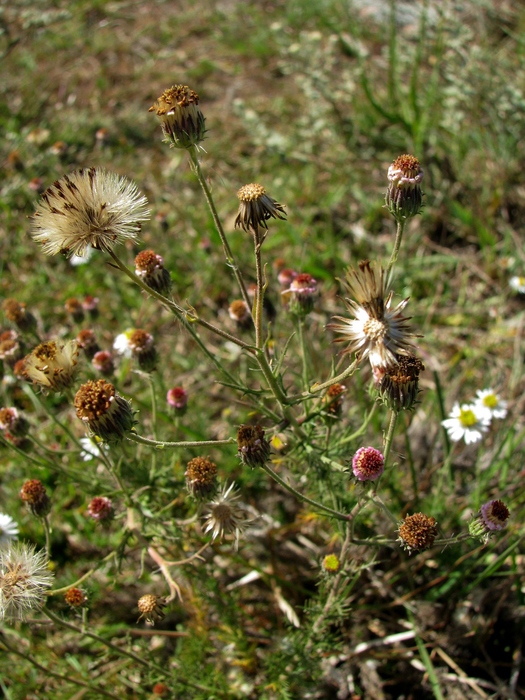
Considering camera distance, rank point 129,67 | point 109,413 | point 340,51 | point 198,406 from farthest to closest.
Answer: point 129,67, point 340,51, point 198,406, point 109,413

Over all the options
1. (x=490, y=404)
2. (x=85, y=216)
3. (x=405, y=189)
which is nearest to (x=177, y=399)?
(x=85, y=216)

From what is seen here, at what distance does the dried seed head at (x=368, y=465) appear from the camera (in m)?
1.72

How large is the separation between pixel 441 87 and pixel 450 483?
11.8 feet

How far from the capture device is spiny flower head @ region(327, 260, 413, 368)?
141 cm

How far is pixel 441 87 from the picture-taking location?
484cm

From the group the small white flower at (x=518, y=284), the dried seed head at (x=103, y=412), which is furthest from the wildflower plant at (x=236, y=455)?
the small white flower at (x=518, y=284)

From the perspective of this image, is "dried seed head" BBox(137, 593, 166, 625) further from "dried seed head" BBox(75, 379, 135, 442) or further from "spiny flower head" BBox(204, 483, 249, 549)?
"dried seed head" BBox(75, 379, 135, 442)

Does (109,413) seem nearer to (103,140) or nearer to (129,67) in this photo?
(103,140)

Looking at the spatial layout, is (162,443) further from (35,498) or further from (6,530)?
(6,530)

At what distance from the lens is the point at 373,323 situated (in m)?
1.45

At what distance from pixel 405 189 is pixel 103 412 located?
108 centimetres

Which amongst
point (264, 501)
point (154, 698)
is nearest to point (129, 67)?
point (264, 501)

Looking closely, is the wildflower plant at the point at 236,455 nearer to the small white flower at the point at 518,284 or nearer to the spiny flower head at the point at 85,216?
the spiny flower head at the point at 85,216

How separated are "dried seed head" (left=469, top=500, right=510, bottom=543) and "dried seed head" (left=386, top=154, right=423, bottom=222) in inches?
36.3
